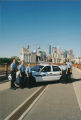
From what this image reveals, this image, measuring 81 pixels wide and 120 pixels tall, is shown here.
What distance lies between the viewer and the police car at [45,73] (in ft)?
36.9

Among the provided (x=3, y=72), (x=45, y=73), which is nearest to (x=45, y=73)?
(x=45, y=73)

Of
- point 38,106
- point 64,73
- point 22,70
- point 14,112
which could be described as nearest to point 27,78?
point 22,70

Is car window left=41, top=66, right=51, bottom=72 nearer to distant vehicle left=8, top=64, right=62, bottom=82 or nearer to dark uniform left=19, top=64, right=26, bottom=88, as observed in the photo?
distant vehicle left=8, top=64, right=62, bottom=82

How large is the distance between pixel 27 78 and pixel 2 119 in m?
6.27

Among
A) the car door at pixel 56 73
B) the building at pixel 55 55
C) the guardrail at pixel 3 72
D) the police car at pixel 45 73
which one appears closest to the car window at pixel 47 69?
the police car at pixel 45 73

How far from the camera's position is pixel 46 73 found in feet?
39.0

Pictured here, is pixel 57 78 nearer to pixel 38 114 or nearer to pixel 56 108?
pixel 56 108

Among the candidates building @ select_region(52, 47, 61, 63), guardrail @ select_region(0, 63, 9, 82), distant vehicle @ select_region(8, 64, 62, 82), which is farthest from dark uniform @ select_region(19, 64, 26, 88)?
building @ select_region(52, 47, 61, 63)

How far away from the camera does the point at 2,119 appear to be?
14.4 feet

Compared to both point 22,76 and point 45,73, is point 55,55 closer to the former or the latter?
point 45,73

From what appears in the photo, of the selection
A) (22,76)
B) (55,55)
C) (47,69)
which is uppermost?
(55,55)

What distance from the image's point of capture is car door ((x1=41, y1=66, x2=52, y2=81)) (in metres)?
11.7

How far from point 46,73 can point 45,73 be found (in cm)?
10

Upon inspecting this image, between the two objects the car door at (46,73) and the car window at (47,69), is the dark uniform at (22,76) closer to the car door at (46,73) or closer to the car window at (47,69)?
the car door at (46,73)
